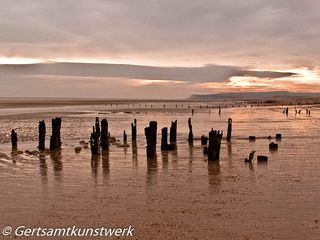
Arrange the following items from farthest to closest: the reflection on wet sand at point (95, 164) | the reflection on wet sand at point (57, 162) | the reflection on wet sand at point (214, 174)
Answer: the reflection on wet sand at point (95, 164), the reflection on wet sand at point (57, 162), the reflection on wet sand at point (214, 174)

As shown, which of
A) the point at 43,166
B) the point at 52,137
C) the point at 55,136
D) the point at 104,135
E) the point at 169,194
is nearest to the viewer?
the point at 169,194

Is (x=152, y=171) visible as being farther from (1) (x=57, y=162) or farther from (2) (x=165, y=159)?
(1) (x=57, y=162)

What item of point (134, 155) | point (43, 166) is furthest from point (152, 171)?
point (43, 166)

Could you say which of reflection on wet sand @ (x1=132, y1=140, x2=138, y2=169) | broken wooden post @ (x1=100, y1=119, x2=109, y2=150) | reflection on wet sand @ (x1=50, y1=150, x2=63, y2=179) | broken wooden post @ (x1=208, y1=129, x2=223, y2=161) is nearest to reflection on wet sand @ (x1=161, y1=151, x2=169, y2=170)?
reflection on wet sand @ (x1=132, y1=140, x2=138, y2=169)

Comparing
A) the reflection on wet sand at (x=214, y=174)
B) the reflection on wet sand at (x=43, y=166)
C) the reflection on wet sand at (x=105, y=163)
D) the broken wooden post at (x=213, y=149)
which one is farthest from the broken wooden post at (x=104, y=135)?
the reflection on wet sand at (x=214, y=174)

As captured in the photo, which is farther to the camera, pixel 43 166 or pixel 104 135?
pixel 104 135

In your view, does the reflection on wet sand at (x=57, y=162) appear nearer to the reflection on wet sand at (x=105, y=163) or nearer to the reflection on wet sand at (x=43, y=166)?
the reflection on wet sand at (x=43, y=166)

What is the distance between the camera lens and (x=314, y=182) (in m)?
17.5

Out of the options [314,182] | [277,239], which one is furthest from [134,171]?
[277,239]

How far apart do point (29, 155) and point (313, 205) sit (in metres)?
18.4

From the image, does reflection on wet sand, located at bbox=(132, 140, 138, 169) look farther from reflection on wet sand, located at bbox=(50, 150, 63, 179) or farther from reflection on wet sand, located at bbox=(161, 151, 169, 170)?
reflection on wet sand, located at bbox=(50, 150, 63, 179)

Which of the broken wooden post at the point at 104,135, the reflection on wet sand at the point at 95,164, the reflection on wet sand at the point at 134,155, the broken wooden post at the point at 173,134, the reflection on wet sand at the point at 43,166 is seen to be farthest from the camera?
the broken wooden post at the point at 173,134

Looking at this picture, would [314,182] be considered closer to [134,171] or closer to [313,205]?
[313,205]

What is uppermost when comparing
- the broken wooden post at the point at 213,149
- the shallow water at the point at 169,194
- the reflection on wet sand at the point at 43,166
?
the broken wooden post at the point at 213,149
